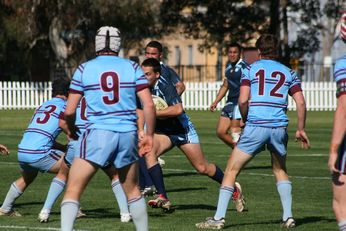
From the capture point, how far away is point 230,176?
13.0 metres

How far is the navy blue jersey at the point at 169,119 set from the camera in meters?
15.3

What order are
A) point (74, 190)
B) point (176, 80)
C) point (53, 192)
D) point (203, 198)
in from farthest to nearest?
1. point (203, 198)
2. point (176, 80)
3. point (53, 192)
4. point (74, 190)

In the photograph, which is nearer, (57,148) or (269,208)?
(57,148)

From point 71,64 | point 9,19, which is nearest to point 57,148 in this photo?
point 9,19

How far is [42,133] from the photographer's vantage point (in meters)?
13.7

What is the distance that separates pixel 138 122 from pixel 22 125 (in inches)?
1046

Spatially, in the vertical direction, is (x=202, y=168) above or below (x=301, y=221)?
above

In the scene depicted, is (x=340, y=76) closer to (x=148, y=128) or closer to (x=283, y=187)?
(x=148, y=128)

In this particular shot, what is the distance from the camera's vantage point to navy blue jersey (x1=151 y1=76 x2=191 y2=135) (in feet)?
50.1

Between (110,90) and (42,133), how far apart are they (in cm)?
324

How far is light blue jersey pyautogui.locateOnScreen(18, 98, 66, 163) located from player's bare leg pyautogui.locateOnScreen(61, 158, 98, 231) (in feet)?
10.1

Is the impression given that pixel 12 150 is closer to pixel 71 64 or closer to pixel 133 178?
pixel 133 178

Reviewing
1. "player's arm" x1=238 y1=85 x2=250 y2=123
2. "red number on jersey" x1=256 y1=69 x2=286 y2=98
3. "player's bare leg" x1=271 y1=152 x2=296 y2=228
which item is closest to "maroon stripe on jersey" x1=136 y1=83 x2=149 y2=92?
"player's arm" x1=238 y1=85 x2=250 y2=123

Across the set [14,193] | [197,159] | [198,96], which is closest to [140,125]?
[14,193]
